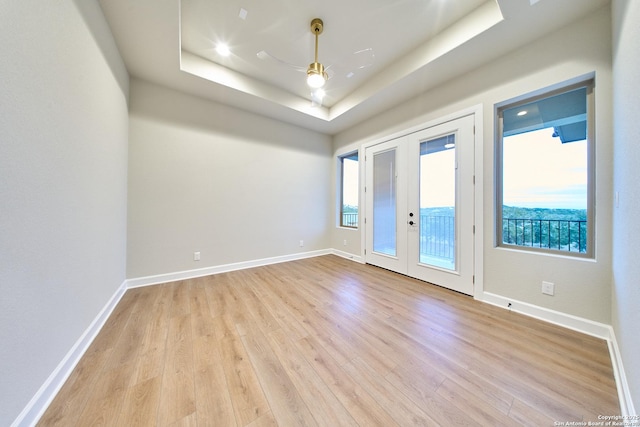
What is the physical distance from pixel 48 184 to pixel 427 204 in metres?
3.69

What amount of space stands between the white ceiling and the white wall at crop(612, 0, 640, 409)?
77 centimetres

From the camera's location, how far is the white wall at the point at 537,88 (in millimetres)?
1792

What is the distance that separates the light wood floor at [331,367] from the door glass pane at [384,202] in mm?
1370

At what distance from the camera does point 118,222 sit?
8.09 ft

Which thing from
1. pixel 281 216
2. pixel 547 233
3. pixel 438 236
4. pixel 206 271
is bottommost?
pixel 206 271

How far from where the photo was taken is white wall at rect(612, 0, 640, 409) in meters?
1.11

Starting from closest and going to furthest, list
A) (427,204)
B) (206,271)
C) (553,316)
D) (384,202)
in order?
(553,316) → (427,204) → (206,271) → (384,202)

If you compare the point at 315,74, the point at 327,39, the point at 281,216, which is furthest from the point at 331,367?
Result: the point at 327,39

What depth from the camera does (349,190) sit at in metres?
4.73

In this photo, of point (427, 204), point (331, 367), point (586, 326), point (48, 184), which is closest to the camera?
point (48, 184)

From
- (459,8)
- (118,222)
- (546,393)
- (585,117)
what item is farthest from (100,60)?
(585,117)

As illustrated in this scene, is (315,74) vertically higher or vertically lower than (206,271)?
higher

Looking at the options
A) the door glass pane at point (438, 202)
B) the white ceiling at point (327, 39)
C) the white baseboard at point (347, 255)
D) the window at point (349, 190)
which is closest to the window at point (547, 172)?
the door glass pane at point (438, 202)

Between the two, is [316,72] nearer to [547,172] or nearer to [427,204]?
[427,204]
